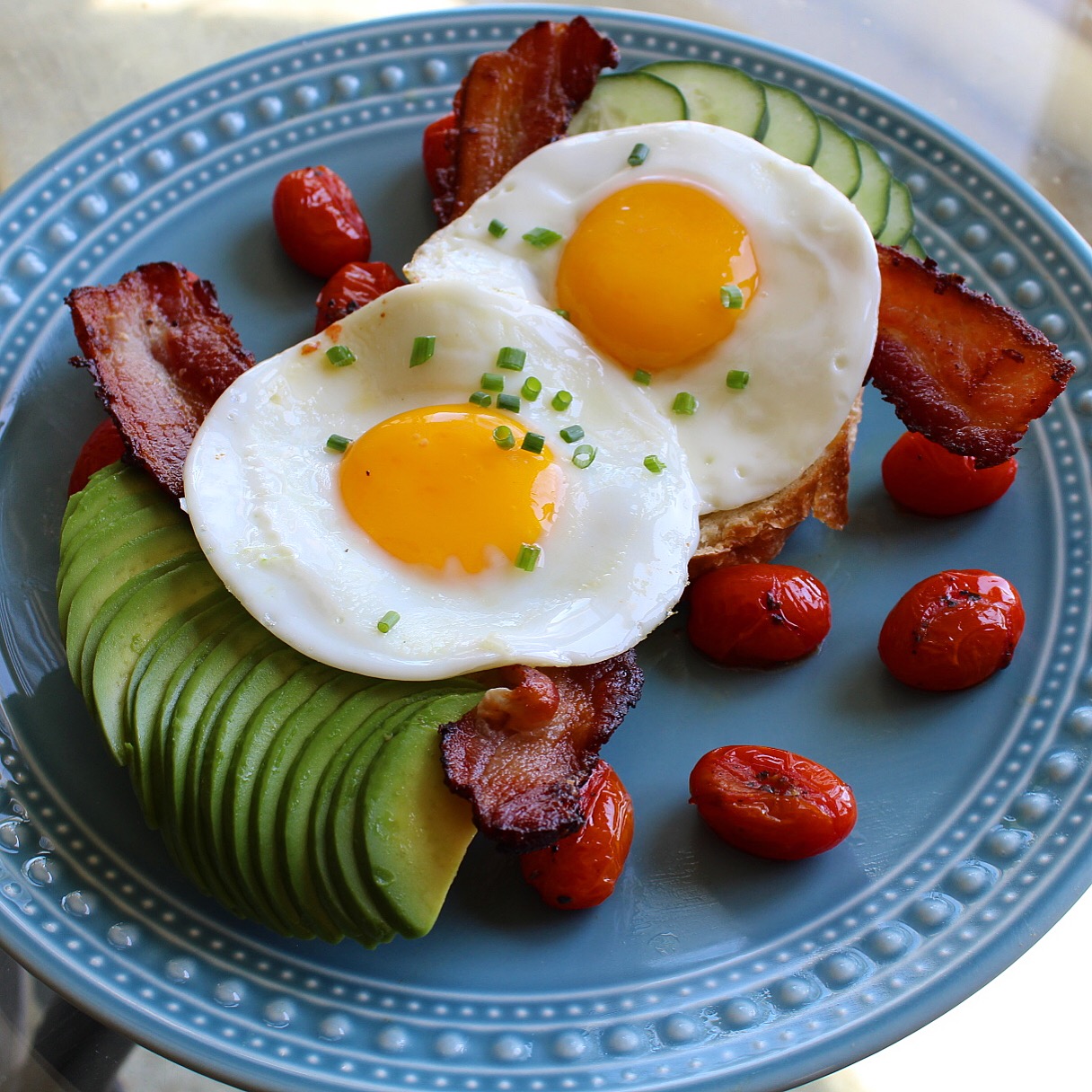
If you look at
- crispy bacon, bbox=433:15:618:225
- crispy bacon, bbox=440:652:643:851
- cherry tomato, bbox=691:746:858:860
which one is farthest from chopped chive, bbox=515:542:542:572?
crispy bacon, bbox=433:15:618:225

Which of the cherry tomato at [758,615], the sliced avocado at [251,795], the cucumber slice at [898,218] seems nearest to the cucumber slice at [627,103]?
the cucumber slice at [898,218]

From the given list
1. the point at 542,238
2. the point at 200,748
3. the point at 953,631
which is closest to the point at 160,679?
the point at 200,748

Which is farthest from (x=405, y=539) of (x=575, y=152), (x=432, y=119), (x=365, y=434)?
(x=432, y=119)

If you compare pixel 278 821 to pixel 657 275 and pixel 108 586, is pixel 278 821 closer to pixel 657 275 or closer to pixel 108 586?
pixel 108 586

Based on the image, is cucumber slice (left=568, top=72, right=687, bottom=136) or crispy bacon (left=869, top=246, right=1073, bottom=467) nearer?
crispy bacon (left=869, top=246, right=1073, bottom=467)

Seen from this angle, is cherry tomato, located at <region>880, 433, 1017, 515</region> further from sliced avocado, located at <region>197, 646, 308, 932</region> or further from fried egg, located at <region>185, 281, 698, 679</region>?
sliced avocado, located at <region>197, 646, 308, 932</region>

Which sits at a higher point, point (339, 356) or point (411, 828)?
point (339, 356)
